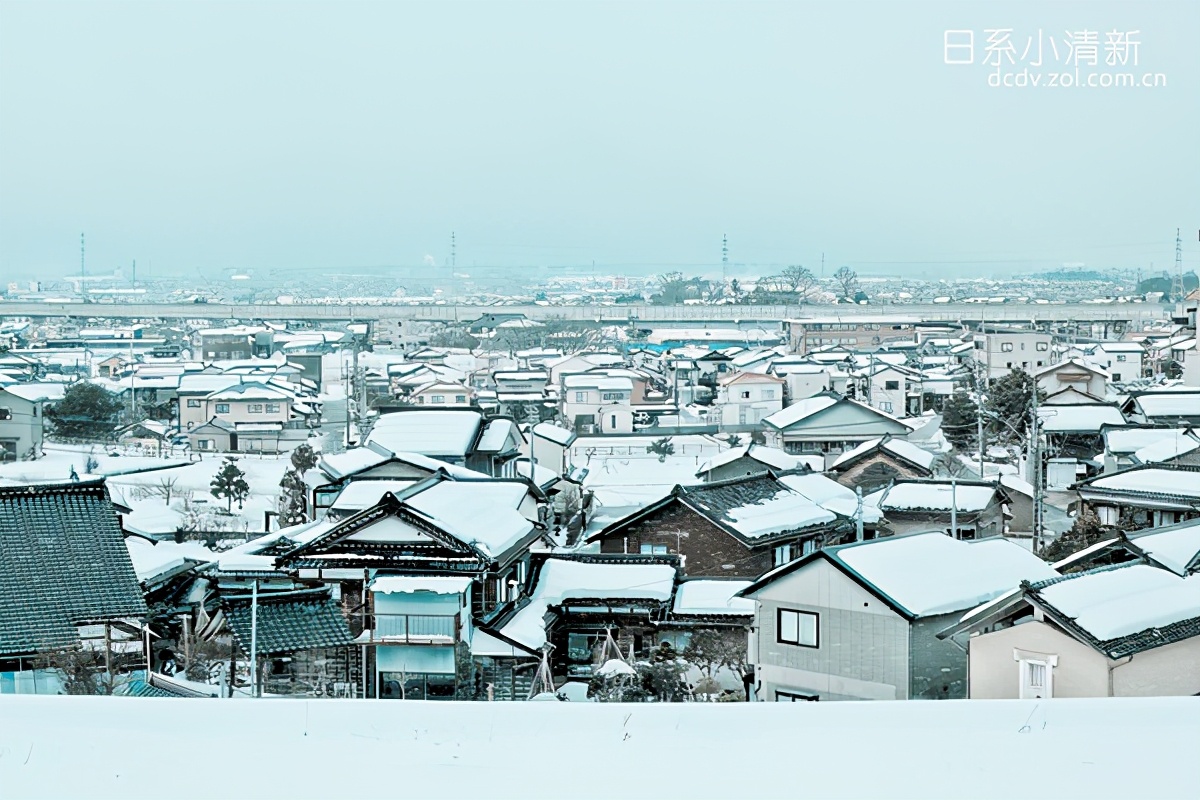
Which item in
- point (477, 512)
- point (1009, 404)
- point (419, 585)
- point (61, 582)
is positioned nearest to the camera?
point (61, 582)

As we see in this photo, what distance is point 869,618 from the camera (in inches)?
95.0

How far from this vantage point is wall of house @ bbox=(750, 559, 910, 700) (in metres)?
2.40

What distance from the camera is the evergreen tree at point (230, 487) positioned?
592 centimetres

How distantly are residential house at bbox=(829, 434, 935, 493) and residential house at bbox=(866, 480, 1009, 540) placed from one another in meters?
0.84

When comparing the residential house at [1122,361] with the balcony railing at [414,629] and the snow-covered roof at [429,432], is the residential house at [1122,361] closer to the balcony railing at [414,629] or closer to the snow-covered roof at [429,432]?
the snow-covered roof at [429,432]

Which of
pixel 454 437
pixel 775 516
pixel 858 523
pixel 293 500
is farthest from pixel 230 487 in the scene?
pixel 858 523

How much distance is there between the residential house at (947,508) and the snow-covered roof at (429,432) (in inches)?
67.6

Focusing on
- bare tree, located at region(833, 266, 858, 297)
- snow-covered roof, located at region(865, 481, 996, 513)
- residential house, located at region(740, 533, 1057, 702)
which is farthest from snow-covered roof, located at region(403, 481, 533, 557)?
bare tree, located at region(833, 266, 858, 297)

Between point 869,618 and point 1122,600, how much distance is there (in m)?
Answer: 0.50

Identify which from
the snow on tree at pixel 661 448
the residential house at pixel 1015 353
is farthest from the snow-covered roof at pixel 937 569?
the residential house at pixel 1015 353

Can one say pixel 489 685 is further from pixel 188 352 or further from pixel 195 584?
pixel 188 352

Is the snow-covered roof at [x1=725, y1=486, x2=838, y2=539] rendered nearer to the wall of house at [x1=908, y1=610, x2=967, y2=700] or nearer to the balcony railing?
the balcony railing

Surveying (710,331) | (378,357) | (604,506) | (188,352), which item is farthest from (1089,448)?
(188,352)

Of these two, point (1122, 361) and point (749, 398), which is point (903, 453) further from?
point (1122, 361)
